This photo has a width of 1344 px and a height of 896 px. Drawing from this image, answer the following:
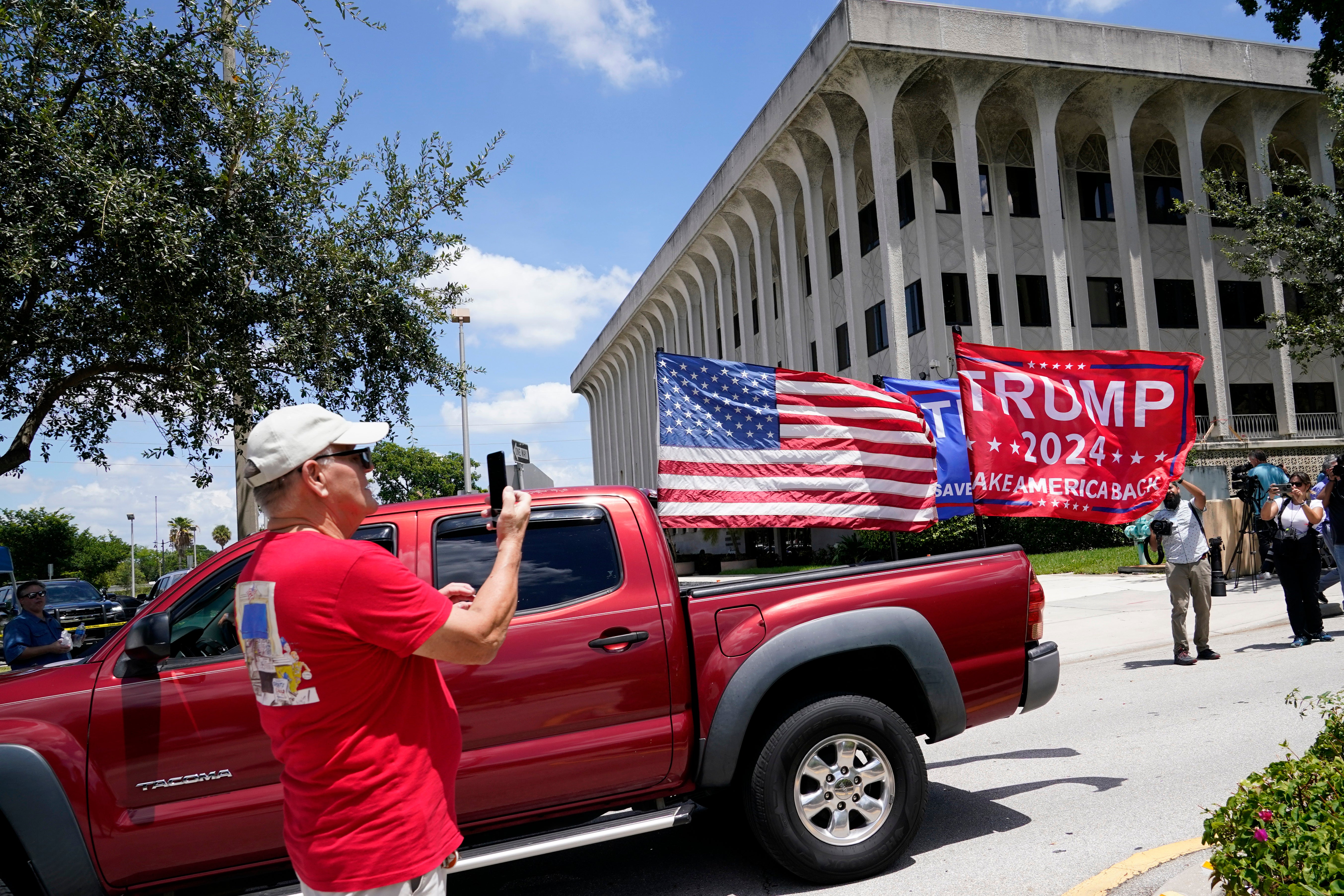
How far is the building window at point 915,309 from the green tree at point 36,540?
6666cm

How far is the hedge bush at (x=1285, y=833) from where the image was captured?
8.04 ft

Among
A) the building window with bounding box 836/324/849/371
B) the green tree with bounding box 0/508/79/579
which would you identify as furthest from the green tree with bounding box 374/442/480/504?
the building window with bounding box 836/324/849/371

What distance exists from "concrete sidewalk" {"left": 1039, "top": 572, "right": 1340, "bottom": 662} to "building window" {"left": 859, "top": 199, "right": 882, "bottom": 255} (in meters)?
16.8

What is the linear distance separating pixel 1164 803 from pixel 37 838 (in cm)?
527

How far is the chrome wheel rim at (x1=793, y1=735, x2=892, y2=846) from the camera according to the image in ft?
13.9

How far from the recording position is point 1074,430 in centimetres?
588

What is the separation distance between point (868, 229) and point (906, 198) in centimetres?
194

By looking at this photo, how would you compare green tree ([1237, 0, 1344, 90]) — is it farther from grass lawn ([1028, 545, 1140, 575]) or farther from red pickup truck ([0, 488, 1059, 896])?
red pickup truck ([0, 488, 1059, 896])

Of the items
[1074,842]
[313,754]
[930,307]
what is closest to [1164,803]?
[1074,842]

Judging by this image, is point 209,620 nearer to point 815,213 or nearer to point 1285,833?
point 1285,833

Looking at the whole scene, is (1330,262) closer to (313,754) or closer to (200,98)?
(200,98)

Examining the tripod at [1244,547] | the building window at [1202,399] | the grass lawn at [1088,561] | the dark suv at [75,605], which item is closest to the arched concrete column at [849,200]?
the grass lawn at [1088,561]

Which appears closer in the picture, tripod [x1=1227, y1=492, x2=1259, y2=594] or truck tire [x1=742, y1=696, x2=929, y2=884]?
truck tire [x1=742, y1=696, x2=929, y2=884]

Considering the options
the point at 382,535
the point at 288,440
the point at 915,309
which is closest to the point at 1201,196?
the point at 915,309
